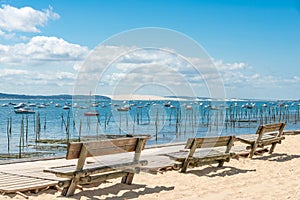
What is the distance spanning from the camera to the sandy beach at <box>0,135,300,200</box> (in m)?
6.54

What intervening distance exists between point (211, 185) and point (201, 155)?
1652 millimetres

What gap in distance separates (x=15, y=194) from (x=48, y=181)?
0.65 m

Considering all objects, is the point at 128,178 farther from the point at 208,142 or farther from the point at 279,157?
the point at 279,157

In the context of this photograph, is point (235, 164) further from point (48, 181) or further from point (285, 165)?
point (48, 181)

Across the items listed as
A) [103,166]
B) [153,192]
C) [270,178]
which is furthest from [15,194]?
[270,178]

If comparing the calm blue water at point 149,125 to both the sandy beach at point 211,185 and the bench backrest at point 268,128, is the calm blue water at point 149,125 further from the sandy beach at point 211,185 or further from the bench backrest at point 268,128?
the sandy beach at point 211,185

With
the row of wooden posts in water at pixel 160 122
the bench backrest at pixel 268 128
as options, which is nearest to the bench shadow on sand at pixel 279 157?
the bench backrest at pixel 268 128

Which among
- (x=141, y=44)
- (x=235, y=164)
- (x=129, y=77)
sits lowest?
(x=235, y=164)

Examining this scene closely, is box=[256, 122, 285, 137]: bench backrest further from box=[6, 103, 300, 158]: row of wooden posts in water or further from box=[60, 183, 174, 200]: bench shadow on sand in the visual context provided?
box=[6, 103, 300, 158]: row of wooden posts in water

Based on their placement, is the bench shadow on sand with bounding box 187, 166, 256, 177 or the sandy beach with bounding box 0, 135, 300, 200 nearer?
the sandy beach with bounding box 0, 135, 300, 200

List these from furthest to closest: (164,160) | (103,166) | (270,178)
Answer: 1. (164,160)
2. (270,178)
3. (103,166)

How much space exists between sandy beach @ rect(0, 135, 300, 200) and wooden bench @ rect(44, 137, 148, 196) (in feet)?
0.76

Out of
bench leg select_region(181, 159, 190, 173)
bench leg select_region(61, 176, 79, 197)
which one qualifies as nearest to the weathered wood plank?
bench leg select_region(61, 176, 79, 197)

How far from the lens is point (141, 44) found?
32.3ft
